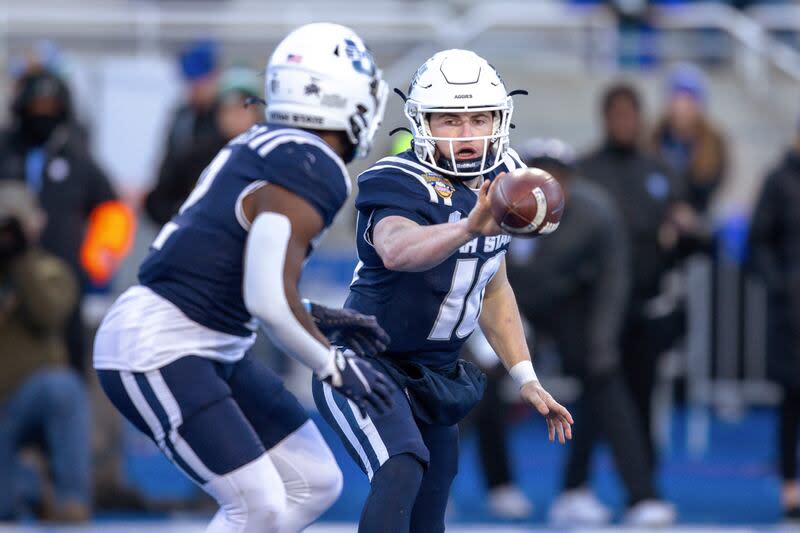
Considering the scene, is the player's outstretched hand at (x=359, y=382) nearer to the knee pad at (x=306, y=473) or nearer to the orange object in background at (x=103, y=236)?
the knee pad at (x=306, y=473)

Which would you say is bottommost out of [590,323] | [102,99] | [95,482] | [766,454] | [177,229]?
[766,454]

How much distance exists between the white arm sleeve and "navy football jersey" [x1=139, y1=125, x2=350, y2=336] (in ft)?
0.41

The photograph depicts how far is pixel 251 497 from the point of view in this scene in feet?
14.6

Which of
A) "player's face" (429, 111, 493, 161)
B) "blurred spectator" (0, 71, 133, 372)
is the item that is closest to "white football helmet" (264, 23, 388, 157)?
"player's face" (429, 111, 493, 161)

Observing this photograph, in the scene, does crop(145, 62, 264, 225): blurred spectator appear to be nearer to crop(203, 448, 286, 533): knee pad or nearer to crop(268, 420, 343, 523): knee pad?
crop(268, 420, 343, 523): knee pad

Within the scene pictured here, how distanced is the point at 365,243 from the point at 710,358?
5.99 meters

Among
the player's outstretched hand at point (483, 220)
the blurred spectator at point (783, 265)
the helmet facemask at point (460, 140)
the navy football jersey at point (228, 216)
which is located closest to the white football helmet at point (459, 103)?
the helmet facemask at point (460, 140)

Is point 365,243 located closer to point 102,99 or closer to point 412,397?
point 412,397

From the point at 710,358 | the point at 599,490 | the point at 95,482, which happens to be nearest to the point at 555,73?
the point at 710,358

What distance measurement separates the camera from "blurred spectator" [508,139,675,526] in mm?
7566

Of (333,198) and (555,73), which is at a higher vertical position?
(333,198)

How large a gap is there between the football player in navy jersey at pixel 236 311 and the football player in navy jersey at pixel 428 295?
6.6 inches

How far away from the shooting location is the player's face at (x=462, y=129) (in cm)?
464

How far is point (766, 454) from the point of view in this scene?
10.2m
